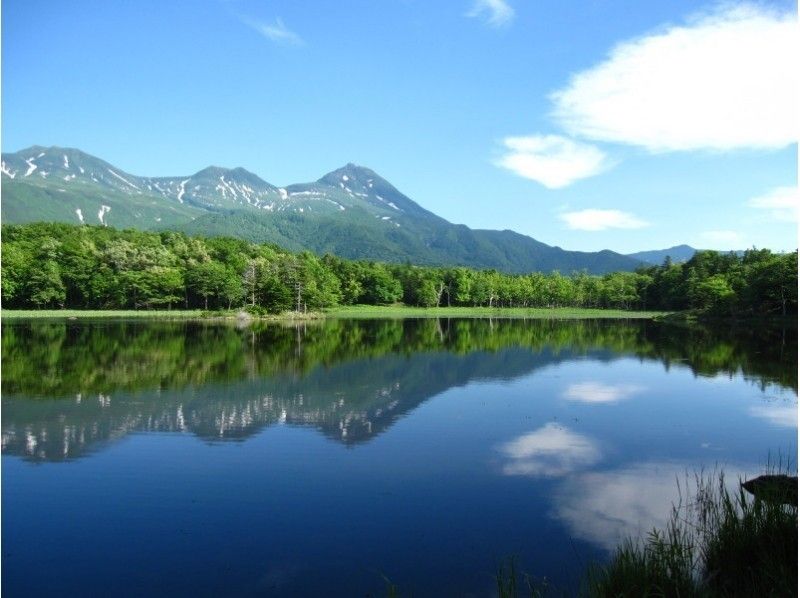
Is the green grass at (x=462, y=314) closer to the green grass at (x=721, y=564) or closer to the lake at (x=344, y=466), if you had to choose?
the lake at (x=344, y=466)

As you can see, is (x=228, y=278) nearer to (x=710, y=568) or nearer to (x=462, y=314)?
(x=462, y=314)

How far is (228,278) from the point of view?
4286 inches

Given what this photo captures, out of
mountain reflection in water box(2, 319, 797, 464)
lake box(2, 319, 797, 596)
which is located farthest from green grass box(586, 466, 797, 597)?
mountain reflection in water box(2, 319, 797, 464)

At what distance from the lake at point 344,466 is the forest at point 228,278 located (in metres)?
67.9

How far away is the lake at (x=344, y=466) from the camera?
437 inches

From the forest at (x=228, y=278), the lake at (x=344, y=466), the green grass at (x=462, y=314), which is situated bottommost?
the lake at (x=344, y=466)

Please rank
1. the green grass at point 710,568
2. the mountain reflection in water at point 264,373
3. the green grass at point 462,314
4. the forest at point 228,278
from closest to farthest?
the green grass at point 710,568
the mountain reflection in water at point 264,373
the forest at point 228,278
the green grass at point 462,314

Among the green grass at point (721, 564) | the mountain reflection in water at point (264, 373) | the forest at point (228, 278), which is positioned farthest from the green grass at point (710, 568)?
the forest at point (228, 278)

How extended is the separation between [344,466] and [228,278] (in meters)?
96.6

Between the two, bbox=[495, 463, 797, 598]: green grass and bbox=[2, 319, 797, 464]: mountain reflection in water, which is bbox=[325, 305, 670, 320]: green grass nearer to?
bbox=[2, 319, 797, 464]: mountain reflection in water

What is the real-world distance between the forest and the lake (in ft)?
223

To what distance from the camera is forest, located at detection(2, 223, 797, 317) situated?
99.4 metres

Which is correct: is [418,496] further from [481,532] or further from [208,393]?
[208,393]

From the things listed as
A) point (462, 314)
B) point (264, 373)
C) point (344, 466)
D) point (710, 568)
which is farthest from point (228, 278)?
point (710, 568)
